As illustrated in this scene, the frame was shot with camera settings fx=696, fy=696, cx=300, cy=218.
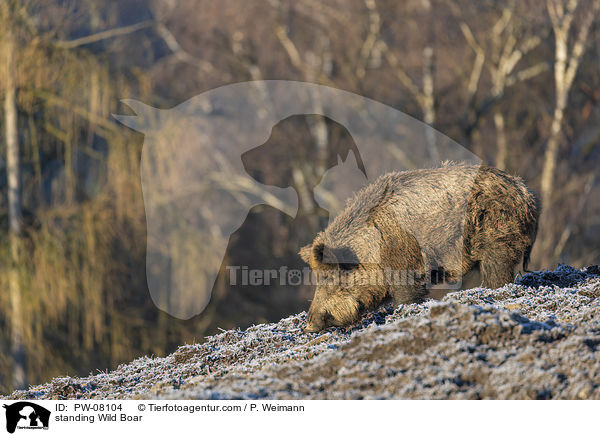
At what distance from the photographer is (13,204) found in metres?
10.5

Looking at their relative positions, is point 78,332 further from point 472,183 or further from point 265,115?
point 265,115

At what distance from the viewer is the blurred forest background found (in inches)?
422

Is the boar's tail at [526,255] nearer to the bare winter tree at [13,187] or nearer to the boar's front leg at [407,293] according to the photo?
the boar's front leg at [407,293]

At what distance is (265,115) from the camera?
1998 cm

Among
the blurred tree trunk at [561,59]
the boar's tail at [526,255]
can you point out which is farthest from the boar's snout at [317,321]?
the blurred tree trunk at [561,59]

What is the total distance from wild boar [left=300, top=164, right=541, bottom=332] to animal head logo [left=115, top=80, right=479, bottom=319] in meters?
6.16

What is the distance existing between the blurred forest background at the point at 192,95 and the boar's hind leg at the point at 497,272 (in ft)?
8.18

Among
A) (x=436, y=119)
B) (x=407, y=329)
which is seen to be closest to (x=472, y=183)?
(x=407, y=329)

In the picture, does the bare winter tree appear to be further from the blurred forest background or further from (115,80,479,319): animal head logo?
(115,80,479,319): animal head logo

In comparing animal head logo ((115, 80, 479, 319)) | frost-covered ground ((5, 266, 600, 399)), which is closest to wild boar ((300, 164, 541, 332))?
frost-covered ground ((5, 266, 600, 399))

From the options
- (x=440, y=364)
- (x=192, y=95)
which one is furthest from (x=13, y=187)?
(x=192, y=95)

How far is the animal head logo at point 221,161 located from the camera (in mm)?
12039

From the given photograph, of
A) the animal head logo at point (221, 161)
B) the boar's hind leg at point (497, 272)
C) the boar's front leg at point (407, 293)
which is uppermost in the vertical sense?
the animal head logo at point (221, 161)
